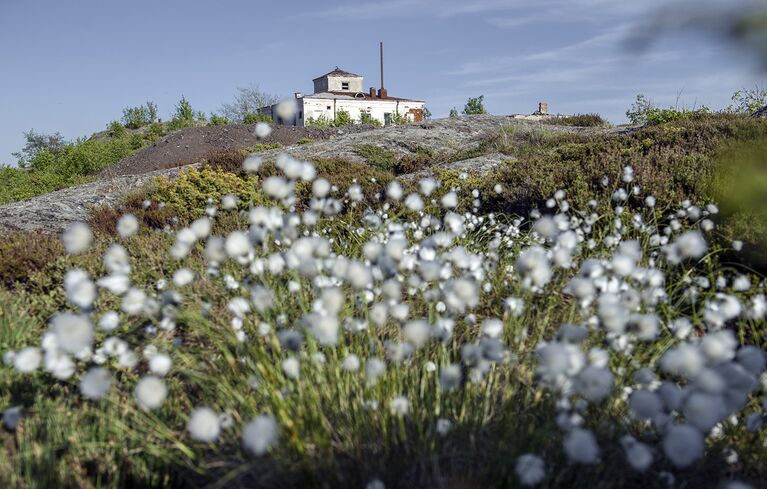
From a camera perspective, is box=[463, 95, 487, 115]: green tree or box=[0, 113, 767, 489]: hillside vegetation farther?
box=[463, 95, 487, 115]: green tree

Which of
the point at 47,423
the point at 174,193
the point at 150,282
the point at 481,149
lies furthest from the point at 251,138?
the point at 47,423

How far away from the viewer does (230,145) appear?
24.0 metres

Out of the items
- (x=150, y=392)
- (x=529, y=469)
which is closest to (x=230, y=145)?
(x=150, y=392)

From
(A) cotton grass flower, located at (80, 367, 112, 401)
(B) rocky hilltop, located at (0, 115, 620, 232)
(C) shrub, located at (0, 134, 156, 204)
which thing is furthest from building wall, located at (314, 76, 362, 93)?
(A) cotton grass flower, located at (80, 367, 112, 401)

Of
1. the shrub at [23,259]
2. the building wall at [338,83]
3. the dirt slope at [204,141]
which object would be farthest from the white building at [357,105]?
the shrub at [23,259]

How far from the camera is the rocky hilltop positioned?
28.3 feet

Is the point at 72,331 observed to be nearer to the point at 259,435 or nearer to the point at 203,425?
the point at 203,425

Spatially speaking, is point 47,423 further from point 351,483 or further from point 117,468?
point 351,483

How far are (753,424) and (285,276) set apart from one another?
97.4 inches

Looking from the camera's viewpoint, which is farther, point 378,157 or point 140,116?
point 140,116

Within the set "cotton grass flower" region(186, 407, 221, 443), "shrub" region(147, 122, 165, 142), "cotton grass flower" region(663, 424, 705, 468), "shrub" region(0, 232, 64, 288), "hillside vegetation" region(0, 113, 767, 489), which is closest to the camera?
"cotton grass flower" region(663, 424, 705, 468)

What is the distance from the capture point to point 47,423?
281 cm

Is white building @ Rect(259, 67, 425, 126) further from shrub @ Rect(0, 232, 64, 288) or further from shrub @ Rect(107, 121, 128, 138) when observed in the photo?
shrub @ Rect(0, 232, 64, 288)

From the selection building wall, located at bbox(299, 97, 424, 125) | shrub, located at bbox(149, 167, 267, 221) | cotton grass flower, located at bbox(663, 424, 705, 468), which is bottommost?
cotton grass flower, located at bbox(663, 424, 705, 468)
